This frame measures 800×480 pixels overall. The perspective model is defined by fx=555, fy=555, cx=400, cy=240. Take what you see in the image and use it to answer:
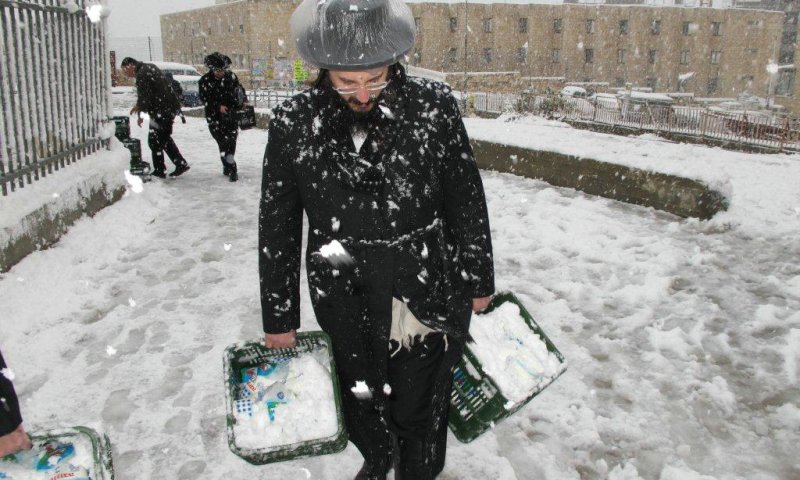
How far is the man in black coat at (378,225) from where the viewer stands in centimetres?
191

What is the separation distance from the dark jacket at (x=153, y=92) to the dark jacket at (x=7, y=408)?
680 cm

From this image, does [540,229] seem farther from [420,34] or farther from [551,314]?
[420,34]

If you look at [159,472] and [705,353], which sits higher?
[705,353]

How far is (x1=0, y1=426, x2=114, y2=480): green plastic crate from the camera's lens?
72.0 inches

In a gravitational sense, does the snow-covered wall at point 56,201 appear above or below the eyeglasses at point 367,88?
below

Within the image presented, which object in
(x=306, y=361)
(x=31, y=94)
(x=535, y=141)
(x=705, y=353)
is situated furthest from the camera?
(x=535, y=141)

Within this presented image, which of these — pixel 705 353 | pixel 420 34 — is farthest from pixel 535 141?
pixel 420 34

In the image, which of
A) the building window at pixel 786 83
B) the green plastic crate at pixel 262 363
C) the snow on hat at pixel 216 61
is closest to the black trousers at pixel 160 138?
the snow on hat at pixel 216 61

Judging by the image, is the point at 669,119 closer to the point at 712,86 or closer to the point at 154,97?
the point at 154,97

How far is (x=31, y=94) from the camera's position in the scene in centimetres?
505

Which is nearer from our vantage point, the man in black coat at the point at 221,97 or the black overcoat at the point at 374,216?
the black overcoat at the point at 374,216

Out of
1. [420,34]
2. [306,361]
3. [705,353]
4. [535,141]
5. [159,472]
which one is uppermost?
[420,34]

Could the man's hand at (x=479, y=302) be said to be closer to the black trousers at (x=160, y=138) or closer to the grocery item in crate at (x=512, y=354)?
the grocery item in crate at (x=512, y=354)

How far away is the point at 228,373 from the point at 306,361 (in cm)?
32
